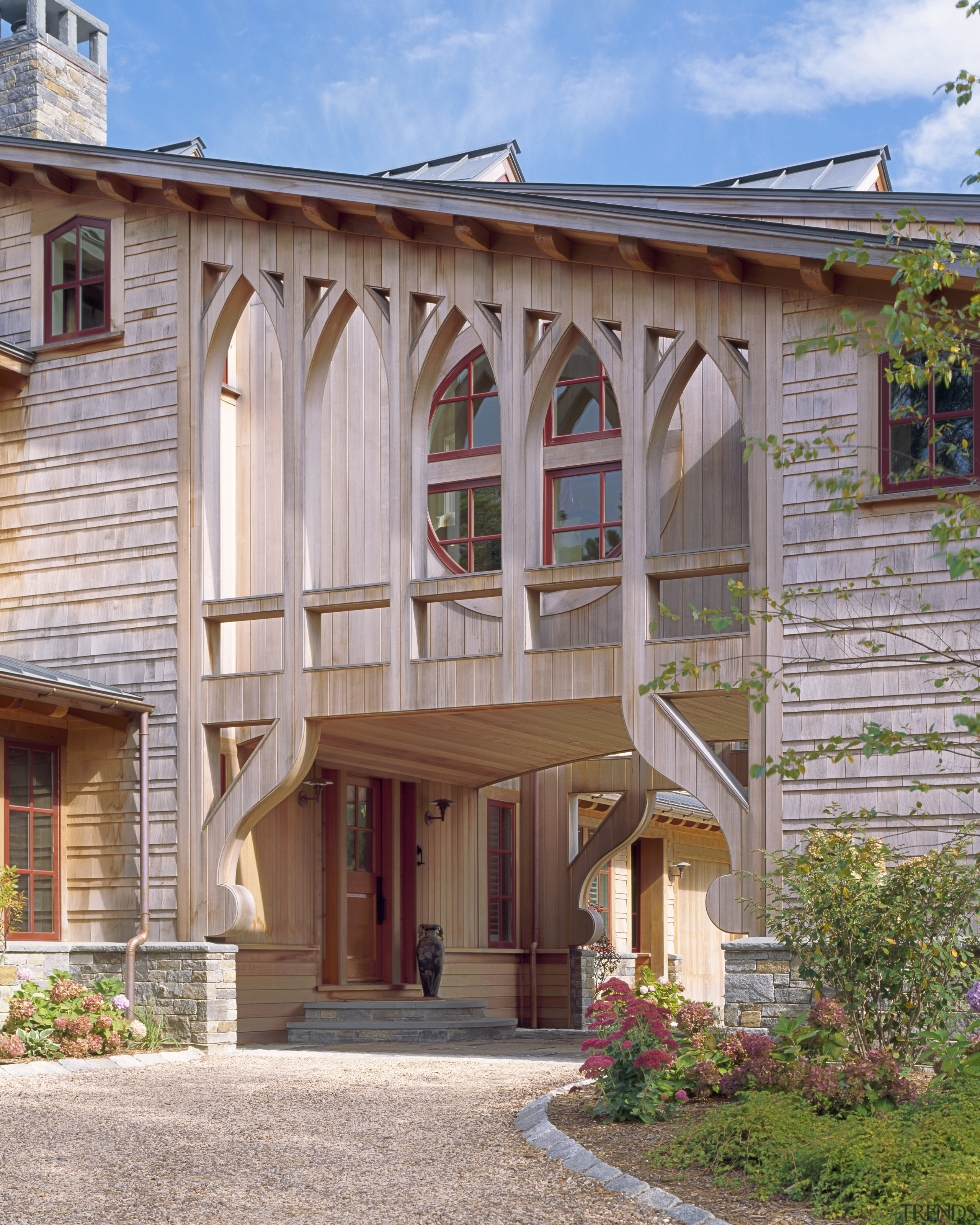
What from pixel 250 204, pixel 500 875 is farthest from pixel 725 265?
pixel 500 875

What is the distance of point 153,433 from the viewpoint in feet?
42.4

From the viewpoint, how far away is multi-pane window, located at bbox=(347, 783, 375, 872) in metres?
15.5

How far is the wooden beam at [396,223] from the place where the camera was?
1194 centimetres

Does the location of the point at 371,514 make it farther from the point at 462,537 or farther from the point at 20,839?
the point at 20,839

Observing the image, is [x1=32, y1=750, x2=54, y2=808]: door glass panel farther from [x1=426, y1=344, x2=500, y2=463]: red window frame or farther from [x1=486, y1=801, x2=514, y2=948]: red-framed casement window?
[x1=486, y1=801, x2=514, y2=948]: red-framed casement window

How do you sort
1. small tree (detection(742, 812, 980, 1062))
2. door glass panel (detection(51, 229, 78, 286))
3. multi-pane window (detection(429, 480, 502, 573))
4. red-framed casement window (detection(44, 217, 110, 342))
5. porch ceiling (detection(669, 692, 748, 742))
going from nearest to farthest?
small tree (detection(742, 812, 980, 1062)), porch ceiling (detection(669, 692, 748, 742)), red-framed casement window (detection(44, 217, 110, 342)), door glass panel (detection(51, 229, 78, 286)), multi-pane window (detection(429, 480, 502, 573))

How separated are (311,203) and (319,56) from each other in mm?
72104

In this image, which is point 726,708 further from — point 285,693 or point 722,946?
point 285,693

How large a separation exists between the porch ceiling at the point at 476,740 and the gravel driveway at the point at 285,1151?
9.84ft

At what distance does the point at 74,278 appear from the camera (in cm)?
1377

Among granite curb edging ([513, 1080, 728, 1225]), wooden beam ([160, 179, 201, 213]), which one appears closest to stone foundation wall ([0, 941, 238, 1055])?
granite curb edging ([513, 1080, 728, 1225])

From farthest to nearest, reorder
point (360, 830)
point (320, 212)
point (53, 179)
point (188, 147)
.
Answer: point (188, 147), point (360, 830), point (53, 179), point (320, 212)

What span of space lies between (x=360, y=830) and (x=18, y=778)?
4.27 metres

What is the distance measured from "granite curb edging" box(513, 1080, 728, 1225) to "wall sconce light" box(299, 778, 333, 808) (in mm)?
6835
